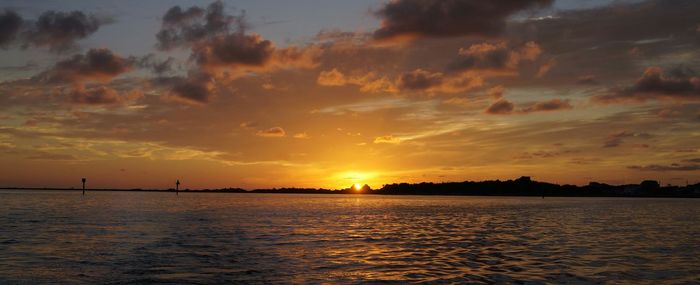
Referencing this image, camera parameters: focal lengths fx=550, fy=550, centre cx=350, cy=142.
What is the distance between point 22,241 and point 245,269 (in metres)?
25.5

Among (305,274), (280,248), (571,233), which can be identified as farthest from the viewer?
(571,233)

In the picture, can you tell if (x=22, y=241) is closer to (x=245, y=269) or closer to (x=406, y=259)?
(x=245, y=269)

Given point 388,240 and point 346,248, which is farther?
point 388,240

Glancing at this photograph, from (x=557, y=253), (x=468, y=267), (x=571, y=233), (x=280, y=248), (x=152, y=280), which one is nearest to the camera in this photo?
(x=152, y=280)

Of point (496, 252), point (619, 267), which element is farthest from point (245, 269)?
point (619, 267)

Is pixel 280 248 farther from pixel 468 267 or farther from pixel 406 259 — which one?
pixel 468 267

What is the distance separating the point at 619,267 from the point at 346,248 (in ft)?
65.6

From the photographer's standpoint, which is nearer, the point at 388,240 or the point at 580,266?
the point at 580,266

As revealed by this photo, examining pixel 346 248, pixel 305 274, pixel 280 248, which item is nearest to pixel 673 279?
pixel 305 274

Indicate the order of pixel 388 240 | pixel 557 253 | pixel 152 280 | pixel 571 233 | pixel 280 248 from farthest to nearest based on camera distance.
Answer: pixel 571 233, pixel 388 240, pixel 280 248, pixel 557 253, pixel 152 280

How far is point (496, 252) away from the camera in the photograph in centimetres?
4209

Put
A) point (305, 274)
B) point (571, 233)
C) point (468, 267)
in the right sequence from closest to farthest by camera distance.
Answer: point (305, 274)
point (468, 267)
point (571, 233)

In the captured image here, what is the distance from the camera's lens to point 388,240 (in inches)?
2046

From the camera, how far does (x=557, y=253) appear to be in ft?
135
